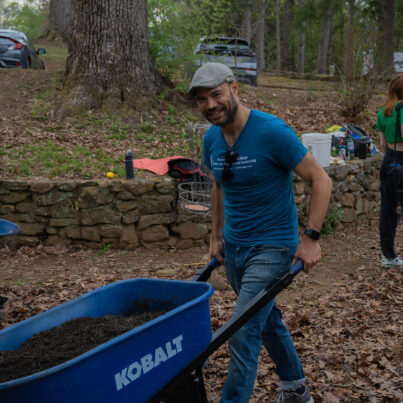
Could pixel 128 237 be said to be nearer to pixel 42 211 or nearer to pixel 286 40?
pixel 42 211

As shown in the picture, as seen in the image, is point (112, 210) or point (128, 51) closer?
point (112, 210)

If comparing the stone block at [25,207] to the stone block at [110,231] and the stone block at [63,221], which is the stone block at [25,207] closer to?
the stone block at [63,221]

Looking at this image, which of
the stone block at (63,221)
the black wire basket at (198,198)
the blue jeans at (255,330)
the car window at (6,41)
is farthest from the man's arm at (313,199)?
the car window at (6,41)

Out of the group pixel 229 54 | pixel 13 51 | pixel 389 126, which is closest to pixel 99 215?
pixel 389 126

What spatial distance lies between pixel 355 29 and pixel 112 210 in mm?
8116

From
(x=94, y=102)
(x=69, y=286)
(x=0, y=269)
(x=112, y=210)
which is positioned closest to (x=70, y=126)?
(x=94, y=102)

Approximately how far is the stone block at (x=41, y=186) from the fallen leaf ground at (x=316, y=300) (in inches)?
33.1

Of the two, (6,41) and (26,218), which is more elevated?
(6,41)

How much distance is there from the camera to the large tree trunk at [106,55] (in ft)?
30.4

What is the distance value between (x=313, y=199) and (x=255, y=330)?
0.82m

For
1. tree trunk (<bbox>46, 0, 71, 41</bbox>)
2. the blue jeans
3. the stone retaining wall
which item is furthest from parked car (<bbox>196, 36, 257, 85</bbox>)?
the blue jeans

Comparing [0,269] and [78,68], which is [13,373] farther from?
[78,68]

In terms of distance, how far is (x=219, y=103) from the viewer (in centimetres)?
280

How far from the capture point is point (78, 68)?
9.64 metres
